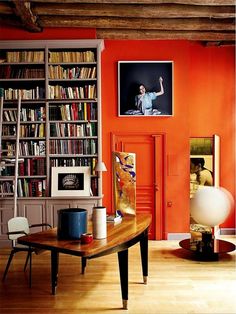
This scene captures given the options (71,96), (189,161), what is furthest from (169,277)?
(71,96)

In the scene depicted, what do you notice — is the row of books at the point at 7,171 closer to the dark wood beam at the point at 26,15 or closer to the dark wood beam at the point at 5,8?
the dark wood beam at the point at 26,15

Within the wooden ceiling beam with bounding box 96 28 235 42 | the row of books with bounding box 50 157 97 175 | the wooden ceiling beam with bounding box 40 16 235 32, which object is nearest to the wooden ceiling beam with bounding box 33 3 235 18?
the wooden ceiling beam with bounding box 40 16 235 32

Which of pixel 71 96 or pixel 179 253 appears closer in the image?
pixel 179 253

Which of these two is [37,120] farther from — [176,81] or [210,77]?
[210,77]

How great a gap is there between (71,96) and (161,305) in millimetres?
3747

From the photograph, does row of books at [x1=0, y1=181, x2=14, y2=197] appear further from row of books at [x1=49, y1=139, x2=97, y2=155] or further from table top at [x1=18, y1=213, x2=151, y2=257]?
table top at [x1=18, y1=213, x2=151, y2=257]

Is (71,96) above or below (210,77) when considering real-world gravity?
below

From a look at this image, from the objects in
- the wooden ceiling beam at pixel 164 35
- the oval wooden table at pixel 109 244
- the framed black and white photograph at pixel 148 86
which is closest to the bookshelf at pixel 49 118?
the wooden ceiling beam at pixel 164 35

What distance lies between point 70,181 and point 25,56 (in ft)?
7.26

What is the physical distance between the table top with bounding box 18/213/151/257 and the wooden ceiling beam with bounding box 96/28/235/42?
11.9 feet

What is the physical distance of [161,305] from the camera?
13.2ft

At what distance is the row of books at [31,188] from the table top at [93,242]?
2.24 meters

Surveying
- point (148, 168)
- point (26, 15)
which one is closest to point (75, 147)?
point (148, 168)

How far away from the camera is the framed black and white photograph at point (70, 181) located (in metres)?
6.43
